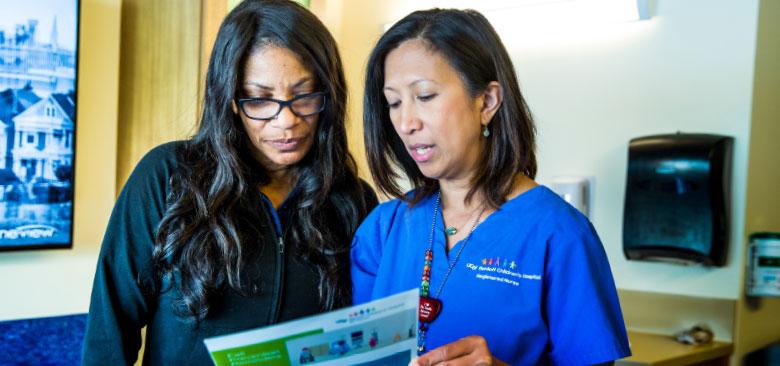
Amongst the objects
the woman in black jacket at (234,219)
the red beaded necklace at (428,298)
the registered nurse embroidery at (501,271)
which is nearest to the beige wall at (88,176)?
the woman in black jacket at (234,219)

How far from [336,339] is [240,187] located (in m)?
0.52

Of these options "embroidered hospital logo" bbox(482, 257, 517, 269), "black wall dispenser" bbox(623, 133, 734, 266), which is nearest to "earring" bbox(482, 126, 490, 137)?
"embroidered hospital logo" bbox(482, 257, 517, 269)

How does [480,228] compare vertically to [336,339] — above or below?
above

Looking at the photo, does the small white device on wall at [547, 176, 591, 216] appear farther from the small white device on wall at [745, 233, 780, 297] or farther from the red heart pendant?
the red heart pendant

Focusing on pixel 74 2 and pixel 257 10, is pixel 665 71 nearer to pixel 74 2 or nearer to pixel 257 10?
pixel 257 10

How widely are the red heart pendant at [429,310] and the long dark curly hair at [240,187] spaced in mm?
270

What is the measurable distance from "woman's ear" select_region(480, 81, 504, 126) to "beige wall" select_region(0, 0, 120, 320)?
5.07ft

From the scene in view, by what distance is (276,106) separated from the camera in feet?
4.87

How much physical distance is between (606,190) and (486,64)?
161 cm

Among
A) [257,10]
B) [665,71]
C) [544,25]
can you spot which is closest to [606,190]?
[665,71]

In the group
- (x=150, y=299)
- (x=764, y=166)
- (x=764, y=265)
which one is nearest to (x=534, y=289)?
(x=150, y=299)

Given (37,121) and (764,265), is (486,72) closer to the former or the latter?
(37,121)

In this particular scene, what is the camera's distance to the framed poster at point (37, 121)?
217 cm

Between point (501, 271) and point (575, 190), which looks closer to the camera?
point (501, 271)
